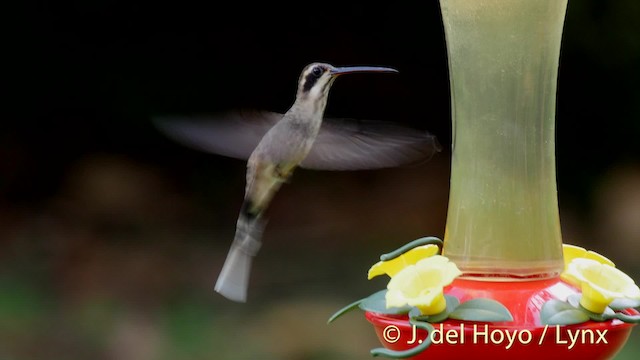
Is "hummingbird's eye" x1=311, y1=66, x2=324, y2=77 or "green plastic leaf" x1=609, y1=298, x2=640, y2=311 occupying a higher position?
"hummingbird's eye" x1=311, y1=66, x2=324, y2=77

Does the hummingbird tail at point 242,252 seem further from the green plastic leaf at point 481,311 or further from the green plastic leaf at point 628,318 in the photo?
the green plastic leaf at point 628,318

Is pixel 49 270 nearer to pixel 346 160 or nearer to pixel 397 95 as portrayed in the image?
pixel 397 95

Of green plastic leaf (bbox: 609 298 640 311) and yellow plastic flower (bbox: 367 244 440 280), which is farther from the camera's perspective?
yellow plastic flower (bbox: 367 244 440 280)

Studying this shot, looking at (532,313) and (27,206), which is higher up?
(532,313)

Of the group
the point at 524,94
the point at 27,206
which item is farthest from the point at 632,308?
the point at 27,206

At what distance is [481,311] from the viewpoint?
5.90ft

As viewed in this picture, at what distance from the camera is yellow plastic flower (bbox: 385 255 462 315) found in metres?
1.80

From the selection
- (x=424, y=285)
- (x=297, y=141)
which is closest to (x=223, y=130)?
(x=297, y=141)

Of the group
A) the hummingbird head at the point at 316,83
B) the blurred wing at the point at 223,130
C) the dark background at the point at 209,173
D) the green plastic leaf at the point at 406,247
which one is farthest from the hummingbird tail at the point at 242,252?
the dark background at the point at 209,173

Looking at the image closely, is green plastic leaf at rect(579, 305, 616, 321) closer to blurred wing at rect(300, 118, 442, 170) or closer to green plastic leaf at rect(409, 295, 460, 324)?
green plastic leaf at rect(409, 295, 460, 324)

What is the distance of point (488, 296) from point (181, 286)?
4.19 meters

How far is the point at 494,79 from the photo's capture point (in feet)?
6.57

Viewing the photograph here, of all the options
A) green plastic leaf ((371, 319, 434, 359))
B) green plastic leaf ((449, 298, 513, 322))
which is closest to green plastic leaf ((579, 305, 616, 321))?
green plastic leaf ((449, 298, 513, 322))

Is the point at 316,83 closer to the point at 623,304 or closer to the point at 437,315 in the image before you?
the point at 437,315
